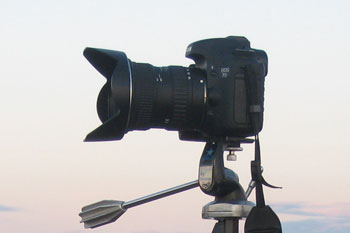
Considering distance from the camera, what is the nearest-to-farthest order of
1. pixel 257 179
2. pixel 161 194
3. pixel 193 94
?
pixel 257 179 → pixel 193 94 → pixel 161 194

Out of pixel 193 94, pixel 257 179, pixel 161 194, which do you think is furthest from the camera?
pixel 161 194

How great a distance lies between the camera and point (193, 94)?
5.32 metres

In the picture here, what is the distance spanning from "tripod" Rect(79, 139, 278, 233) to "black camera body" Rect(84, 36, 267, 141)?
4.3 inches

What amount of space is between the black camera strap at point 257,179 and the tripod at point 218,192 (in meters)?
0.17

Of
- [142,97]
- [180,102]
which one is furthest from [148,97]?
[180,102]

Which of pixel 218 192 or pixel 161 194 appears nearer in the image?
pixel 218 192

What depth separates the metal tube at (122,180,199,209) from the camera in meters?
5.55

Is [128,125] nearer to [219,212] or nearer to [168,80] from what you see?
[168,80]

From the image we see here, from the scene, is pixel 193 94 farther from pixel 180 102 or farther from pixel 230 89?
pixel 230 89

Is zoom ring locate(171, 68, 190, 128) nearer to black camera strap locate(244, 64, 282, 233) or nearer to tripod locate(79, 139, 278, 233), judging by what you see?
tripod locate(79, 139, 278, 233)

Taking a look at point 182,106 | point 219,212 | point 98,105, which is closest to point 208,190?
point 219,212

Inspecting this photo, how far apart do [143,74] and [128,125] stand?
13.2 inches

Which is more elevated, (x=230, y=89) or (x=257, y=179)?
(x=230, y=89)

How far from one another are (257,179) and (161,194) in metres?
0.72
